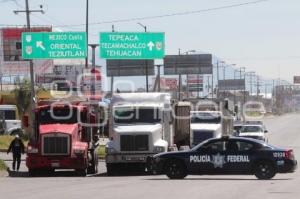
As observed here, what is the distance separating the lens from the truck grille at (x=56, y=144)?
29.7 meters

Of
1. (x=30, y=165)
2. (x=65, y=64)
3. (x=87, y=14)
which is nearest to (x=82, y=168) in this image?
(x=30, y=165)

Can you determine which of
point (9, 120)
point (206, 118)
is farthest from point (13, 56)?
point (206, 118)

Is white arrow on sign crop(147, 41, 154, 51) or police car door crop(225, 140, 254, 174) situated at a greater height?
white arrow on sign crop(147, 41, 154, 51)

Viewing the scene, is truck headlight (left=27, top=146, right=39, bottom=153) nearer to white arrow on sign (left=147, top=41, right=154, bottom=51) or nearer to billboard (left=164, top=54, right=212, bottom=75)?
white arrow on sign (left=147, top=41, right=154, bottom=51)

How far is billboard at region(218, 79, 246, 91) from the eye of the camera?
163750 mm

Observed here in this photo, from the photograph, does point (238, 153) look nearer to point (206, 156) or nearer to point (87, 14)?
point (206, 156)

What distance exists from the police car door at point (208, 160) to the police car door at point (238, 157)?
0.69 ft

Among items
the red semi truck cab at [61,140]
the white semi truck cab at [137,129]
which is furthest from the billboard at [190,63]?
the red semi truck cab at [61,140]

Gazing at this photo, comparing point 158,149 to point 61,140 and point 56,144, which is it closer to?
point 61,140

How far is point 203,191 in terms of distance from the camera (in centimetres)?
2036

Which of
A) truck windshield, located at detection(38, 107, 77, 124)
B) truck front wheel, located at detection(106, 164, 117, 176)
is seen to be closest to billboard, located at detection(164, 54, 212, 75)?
truck front wheel, located at detection(106, 164, 117, 176)

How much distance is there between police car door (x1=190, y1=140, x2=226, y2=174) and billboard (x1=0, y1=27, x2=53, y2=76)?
6000 centimetres

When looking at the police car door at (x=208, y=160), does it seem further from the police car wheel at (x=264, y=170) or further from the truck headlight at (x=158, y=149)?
the truck headlight at (x=158, y=149)

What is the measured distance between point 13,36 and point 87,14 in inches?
1694
